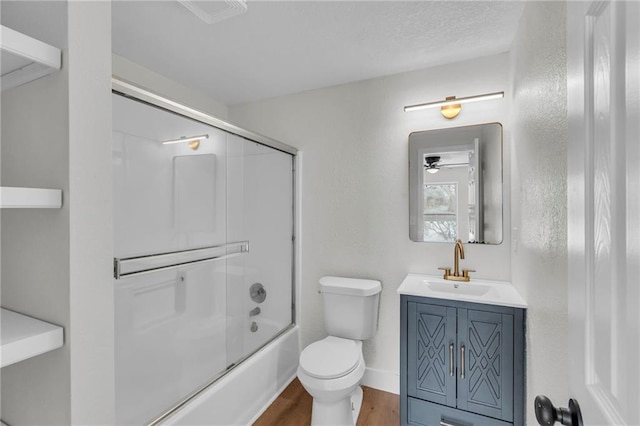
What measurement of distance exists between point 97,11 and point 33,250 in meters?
0.65

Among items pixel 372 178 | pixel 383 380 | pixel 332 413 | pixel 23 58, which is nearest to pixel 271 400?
pixel 332 413

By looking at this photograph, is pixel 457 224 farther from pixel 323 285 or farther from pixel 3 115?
pixel 3 115

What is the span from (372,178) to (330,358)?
4.34ft

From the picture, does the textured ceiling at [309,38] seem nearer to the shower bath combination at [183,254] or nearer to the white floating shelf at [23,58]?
the shower bath combination at [183,254]

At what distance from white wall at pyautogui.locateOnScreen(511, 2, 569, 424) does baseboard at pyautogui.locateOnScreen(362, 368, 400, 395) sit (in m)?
0.97

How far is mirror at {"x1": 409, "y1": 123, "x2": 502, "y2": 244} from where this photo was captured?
2.07 m

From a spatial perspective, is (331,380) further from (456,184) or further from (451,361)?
(456,184)

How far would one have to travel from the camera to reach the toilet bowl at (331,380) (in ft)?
5.66

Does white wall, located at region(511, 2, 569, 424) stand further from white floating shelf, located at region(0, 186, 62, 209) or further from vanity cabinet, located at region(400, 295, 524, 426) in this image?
white floating shelf, located at region(0, 186, 62, 209)

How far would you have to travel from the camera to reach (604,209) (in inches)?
19.9

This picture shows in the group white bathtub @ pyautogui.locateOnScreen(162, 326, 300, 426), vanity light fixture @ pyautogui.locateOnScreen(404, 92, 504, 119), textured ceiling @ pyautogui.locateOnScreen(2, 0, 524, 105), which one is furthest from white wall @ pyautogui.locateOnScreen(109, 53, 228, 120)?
white bathtub @ pyautogui.locateOnScreen(162, 326, 300, 426)

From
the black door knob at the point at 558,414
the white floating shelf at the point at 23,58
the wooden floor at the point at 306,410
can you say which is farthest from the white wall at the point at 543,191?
the white floating shelf at the point at 23,58

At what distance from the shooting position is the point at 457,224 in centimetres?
216

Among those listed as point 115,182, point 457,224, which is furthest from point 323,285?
point 115,182
